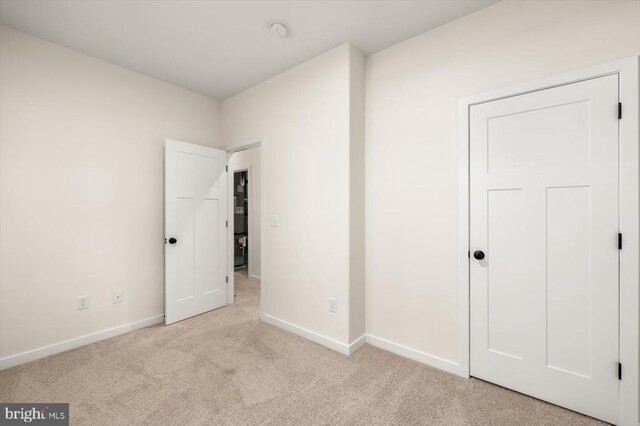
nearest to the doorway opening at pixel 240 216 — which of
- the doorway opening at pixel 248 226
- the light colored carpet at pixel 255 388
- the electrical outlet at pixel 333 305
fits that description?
the doorway opening at pixel 248 226

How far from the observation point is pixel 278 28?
2293mm

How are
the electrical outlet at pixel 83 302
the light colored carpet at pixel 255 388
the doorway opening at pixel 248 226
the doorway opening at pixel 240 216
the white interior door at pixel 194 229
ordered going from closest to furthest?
the light colored carpet at pixel 255 388 → the electrical outlet at pixel 83 302 → the white interior door at pixel 194 229 → the doorway opening at pixel 248 226 → the doorway opening at pixel 240 216

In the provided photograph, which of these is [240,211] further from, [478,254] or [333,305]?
[478,254]

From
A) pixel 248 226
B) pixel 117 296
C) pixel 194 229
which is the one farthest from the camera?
pixel 248 226

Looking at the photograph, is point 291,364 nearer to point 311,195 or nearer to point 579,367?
point 311,195

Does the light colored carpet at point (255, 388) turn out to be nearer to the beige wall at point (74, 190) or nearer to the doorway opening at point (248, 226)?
the beige wall at point (74, 190)

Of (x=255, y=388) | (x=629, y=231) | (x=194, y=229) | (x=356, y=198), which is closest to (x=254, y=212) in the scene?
(x=194, y=229)

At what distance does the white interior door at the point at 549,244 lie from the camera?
166 cm

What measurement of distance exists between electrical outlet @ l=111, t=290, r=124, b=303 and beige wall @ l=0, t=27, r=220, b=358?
0.14 feet

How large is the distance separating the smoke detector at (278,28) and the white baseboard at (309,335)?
266 centimetres

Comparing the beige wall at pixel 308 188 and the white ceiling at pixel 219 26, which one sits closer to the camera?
the white ceiling at pixel 219 26

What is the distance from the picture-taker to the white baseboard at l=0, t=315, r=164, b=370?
2285mm

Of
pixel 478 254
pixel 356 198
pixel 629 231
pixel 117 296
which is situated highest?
pixel 356 198

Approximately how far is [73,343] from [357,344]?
8.42ft
